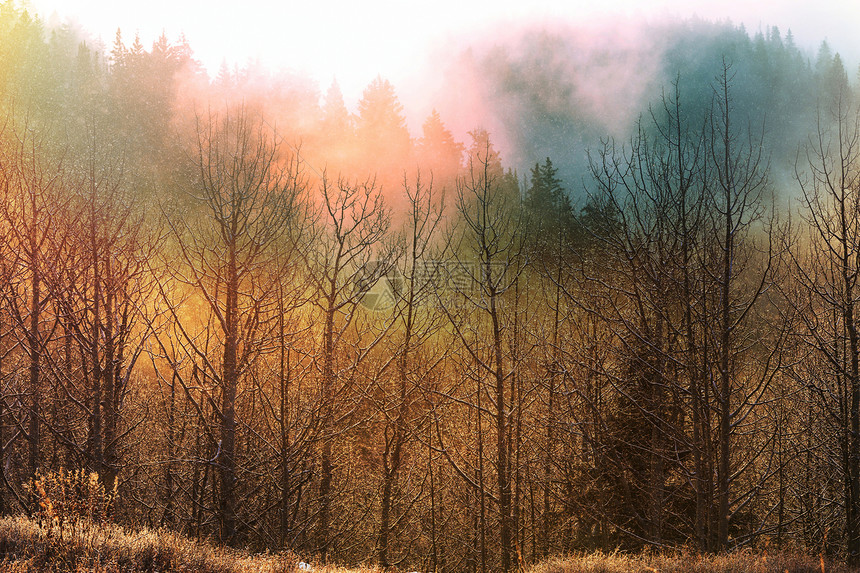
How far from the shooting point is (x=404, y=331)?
33.4m

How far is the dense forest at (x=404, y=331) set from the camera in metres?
9.30

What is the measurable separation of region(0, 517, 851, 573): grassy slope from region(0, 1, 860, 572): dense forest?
2.33 ft

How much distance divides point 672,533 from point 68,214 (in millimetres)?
15543

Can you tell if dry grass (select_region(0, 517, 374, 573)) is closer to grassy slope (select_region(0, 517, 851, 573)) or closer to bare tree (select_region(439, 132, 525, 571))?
grassy slope (select_region(0, 517, 851, 573))

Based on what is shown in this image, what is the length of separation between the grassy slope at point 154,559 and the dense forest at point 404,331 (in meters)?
0.71

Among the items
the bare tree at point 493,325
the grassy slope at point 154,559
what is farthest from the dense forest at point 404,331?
the grassy slope at point 154,559

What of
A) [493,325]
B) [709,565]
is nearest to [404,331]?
[493,325]

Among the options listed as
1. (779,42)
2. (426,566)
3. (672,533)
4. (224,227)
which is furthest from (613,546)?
(779,42)

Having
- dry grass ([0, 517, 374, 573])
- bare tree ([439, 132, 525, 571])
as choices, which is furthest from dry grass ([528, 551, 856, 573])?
dry grass ([0, 517, 374, 573])

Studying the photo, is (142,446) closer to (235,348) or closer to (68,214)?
(68,214)

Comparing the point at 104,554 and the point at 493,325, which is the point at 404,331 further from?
the point at 104,554

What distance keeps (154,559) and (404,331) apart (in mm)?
26696

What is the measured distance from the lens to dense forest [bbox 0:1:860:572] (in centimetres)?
930

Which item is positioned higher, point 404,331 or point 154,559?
point 404,331
